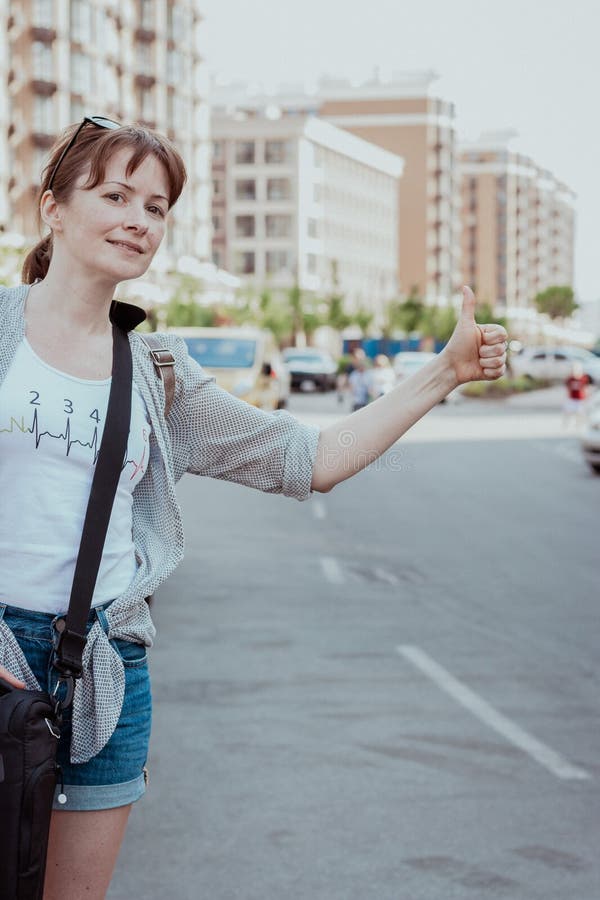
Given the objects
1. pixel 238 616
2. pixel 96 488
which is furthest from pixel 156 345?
pixel 238 616

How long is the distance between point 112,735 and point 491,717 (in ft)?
16.6

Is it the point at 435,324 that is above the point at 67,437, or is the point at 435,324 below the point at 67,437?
below

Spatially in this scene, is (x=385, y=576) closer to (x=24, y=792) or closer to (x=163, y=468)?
(x=163, y=468)

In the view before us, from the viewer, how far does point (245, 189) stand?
136 m

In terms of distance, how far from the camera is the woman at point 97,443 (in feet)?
9.11

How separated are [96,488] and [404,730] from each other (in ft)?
15.8

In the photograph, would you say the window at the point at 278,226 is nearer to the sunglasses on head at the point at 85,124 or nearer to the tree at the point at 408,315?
the tree at the point at 408,315

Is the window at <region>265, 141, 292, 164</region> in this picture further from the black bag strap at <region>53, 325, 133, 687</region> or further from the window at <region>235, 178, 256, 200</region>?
the black bag strap at <region>53, 325, 133, 687</region>

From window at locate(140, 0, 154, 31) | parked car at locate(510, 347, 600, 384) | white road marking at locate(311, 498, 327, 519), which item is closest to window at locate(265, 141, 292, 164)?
window at locate(140, 0, 154, 31)

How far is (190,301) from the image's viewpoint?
80.4m

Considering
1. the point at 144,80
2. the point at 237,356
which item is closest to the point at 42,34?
the point at 144,80

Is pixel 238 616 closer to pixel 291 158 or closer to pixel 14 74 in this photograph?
pixel 14 74

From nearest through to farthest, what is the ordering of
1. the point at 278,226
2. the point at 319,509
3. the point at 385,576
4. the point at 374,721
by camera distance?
the point at 374,721 → the point at 385,576 → the point at 319,509 → the point at 278,226

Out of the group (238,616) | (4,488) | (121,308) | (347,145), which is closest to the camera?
(4,488)
